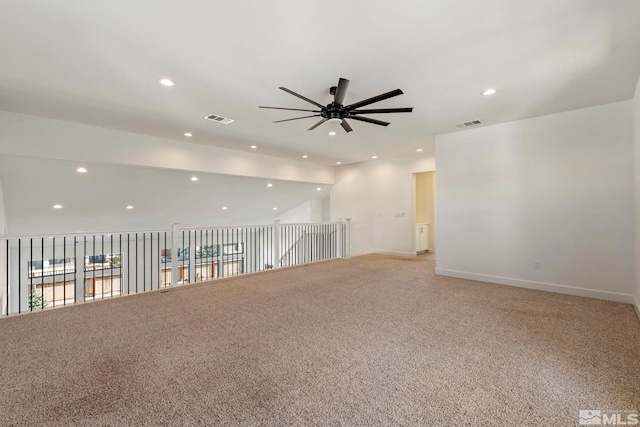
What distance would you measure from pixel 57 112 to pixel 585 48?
6349mm

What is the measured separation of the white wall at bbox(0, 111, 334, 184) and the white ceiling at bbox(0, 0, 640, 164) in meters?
0.32

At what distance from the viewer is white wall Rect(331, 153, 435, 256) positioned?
750 centimetres

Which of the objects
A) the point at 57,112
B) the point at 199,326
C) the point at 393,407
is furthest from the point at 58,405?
the point at 57,112

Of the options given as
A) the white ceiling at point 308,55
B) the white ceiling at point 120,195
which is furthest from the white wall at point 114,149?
the white ceiling at point 120,195

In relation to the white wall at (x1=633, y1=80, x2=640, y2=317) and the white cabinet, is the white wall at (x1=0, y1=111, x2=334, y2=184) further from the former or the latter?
the white wall at (x1=633, y1=80, x2=640, y2=317)

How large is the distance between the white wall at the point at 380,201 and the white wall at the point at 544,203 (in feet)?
6.69

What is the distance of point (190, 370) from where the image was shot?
2193 millimetres

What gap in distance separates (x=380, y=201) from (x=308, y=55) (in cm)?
585

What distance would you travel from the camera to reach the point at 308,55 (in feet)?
8.76

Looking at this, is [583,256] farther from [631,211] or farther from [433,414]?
[433,414]

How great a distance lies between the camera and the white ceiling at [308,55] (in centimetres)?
211

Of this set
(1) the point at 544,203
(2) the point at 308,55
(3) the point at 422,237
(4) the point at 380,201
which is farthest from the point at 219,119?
(3) the point at 422,237

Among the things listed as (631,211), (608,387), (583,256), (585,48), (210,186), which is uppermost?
(585,48)

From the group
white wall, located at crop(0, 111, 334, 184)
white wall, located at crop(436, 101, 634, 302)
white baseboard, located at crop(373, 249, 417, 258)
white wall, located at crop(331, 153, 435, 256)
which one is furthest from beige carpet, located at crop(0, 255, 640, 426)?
white wall, located at crop(331, 153, 435, 256)
